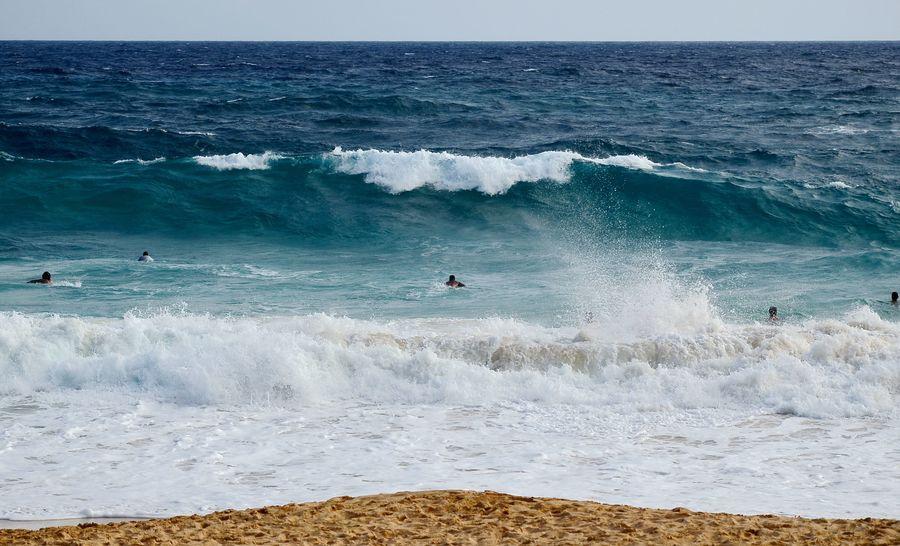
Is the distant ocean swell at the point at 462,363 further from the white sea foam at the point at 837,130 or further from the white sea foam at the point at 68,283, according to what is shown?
the white sea foam at the point at 837,130

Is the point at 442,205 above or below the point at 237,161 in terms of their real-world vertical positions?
below

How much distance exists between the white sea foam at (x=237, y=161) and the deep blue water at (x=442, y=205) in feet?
0.20

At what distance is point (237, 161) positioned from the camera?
26.3m

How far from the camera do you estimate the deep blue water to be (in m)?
16.5

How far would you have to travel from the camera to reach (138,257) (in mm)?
19594

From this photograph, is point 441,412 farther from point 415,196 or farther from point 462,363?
point 415,196

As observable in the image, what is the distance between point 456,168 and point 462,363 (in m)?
13.8

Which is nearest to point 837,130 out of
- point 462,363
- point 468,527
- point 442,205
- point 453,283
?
point 442,205

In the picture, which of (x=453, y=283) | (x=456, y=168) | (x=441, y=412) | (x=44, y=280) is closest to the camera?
(x=441, y=412)

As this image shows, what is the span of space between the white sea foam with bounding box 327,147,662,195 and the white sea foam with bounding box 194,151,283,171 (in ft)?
5.98

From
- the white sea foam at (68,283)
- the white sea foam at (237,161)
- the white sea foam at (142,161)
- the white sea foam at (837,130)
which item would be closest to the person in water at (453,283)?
the white sea foam at (68,283)

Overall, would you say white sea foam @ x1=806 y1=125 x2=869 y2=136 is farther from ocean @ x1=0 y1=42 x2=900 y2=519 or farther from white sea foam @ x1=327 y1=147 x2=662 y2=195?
white sea foam @ x1=327 y1=147 x2=662 y2=195

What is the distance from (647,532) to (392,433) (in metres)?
3.86

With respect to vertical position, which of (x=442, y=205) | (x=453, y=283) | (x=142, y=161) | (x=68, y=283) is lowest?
(x=68, y=283)
